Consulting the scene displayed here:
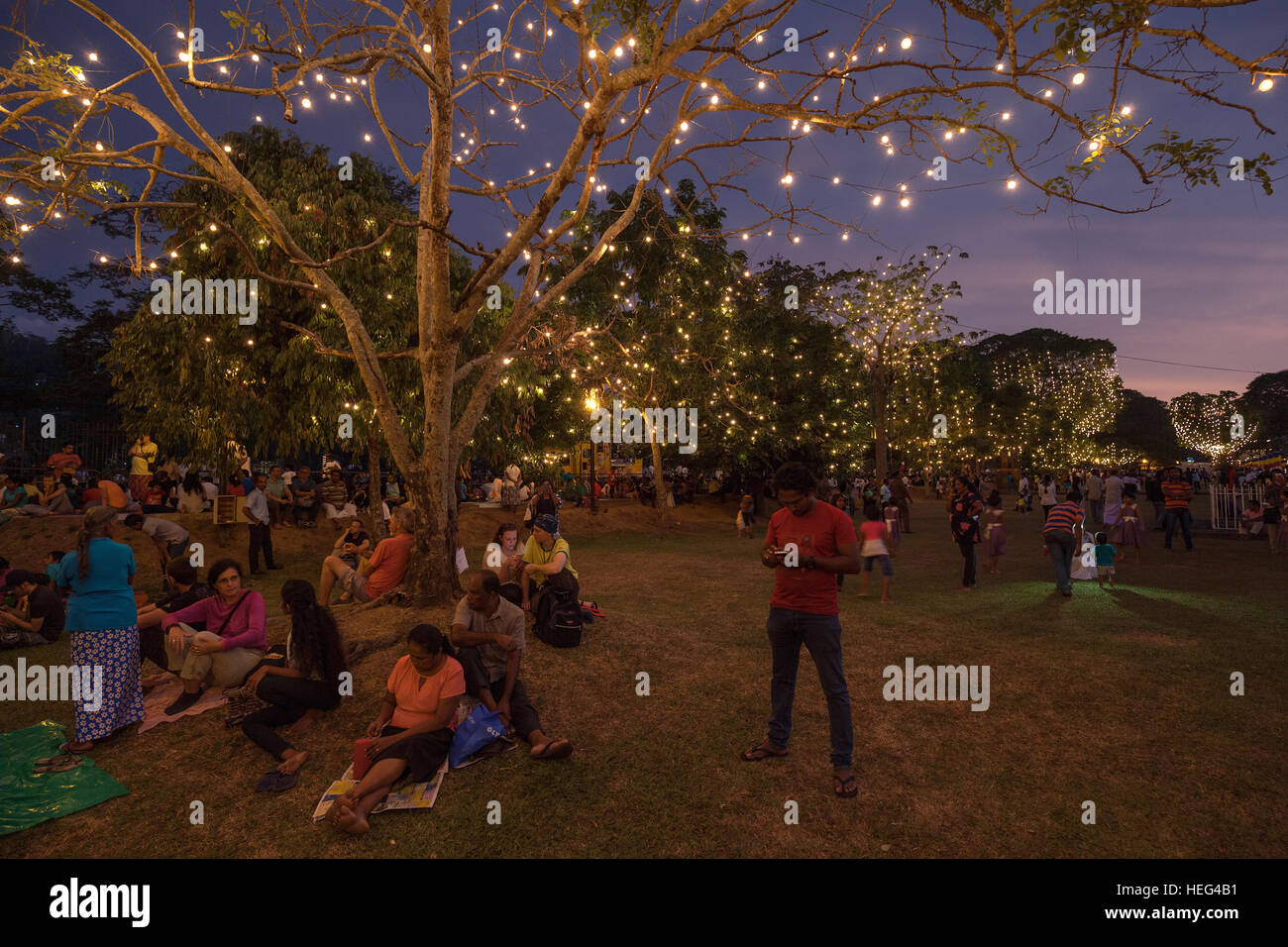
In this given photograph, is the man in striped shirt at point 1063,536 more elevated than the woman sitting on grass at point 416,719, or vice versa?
the man in striped shirt at point 1063,536

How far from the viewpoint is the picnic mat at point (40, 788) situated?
3.89m

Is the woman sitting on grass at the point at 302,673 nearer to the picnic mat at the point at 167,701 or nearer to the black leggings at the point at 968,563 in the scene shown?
the picnic mat at the point at 167,701

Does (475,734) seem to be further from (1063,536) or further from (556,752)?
(1063,536)

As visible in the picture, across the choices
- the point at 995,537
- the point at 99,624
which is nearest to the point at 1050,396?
the point at 995,537

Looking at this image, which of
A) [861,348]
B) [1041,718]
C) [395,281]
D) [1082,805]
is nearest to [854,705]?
[1041,718]

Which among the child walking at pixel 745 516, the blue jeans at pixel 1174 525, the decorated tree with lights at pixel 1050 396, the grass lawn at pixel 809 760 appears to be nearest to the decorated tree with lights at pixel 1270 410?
the decorated tree with lights at pixel 1050 396

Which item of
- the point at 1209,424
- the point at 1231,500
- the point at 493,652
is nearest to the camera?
the point at 493,652

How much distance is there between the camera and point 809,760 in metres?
4.45

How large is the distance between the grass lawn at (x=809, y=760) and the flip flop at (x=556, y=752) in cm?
7

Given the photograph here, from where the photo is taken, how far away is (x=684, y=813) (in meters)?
3.81

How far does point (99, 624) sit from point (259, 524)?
781cm

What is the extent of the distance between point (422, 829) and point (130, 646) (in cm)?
327

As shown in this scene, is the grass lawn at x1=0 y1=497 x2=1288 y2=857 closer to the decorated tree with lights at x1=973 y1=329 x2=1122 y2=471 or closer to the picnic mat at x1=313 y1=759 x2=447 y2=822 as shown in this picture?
the picnic mat at x1=313 y1=759 x2=447 y2=822
